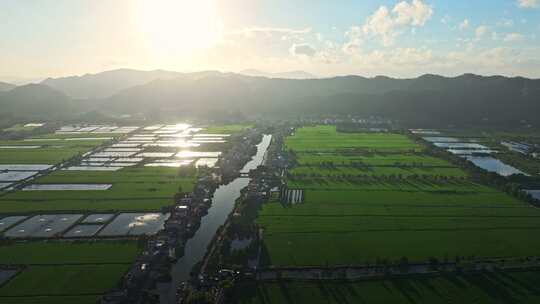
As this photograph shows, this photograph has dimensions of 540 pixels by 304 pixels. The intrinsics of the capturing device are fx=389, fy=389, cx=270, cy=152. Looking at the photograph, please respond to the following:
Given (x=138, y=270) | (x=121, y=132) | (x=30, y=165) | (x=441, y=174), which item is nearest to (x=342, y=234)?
(x=138, y=270)

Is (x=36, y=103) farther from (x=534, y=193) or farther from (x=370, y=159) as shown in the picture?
(x=534, y=193)

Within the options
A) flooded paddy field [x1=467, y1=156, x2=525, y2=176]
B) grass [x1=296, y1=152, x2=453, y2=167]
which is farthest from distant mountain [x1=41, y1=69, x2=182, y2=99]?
flooded paddy field [x1=467, y1=156, x2=525, y2=176]

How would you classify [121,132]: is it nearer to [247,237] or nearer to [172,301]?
[247,237]

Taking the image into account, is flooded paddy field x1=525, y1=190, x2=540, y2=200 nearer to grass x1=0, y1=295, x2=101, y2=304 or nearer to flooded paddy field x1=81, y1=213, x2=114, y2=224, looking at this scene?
grass x1=0, y1=295, x2=101, y2=304

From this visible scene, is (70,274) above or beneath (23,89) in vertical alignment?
beneath

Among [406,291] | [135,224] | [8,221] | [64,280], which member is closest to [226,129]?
[135,224]

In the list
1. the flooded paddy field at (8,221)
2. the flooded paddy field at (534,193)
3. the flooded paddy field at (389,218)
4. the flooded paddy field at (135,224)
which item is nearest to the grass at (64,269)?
the flooded paddy field at (135,224)
